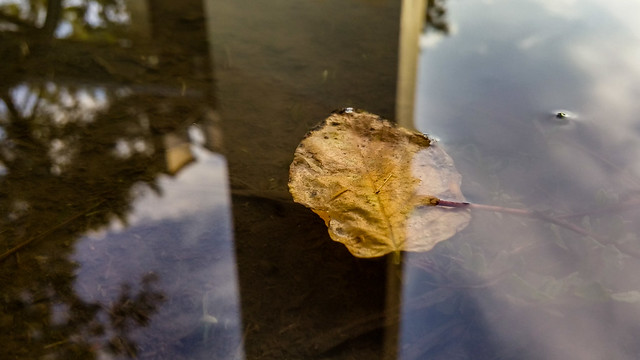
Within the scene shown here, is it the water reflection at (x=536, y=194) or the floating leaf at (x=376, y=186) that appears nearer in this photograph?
→ the water reflection at (x=536, y=194)

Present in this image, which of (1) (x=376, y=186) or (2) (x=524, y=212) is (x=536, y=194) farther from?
(1) (x=376, y=186)

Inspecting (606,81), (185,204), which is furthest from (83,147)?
(606,81)

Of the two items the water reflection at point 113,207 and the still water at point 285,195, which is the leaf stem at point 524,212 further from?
the water reflection at point 113,207

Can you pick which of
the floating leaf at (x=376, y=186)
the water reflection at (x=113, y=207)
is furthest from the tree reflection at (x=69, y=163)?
the floating leaf at (x=376, y=186)

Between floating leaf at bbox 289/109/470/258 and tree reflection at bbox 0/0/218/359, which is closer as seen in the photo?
tree reflection at bbox 0/0/218/359

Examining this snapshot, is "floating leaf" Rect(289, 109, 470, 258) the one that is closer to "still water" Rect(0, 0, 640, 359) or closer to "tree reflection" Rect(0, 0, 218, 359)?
"still water" Rect(0, 0, 640, 359)

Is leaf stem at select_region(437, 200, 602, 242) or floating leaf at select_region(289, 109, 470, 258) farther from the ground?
floating leaf at select_region(289, 109, 470, 258)

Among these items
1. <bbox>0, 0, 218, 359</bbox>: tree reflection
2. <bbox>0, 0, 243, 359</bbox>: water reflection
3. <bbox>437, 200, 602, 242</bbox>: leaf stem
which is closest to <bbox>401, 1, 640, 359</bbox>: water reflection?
<bbox>437, 200, 602, 242</bbox>: leaf stem

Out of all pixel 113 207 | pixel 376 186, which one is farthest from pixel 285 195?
pixel 113 207
